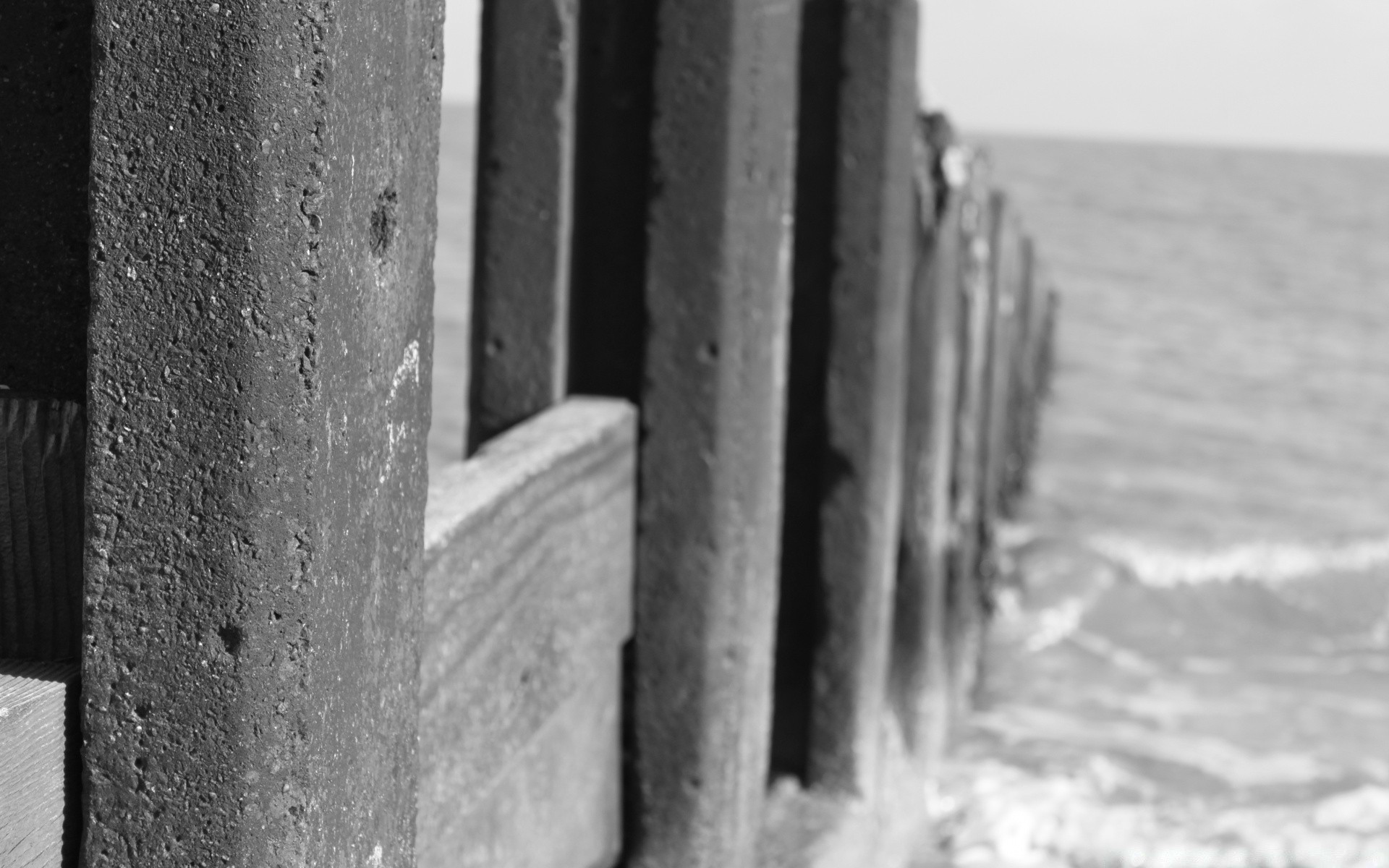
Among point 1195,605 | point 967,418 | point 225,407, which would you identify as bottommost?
point 1195,605

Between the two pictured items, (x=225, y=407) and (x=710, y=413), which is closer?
(x=225, y=407)

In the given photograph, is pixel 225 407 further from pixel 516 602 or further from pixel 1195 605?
pixel 1195 605

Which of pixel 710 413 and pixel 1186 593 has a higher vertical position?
pixel 710 413

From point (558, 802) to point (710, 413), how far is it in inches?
24.6

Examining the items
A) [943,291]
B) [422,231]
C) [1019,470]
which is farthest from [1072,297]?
[422,231]

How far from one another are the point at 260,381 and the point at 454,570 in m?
0.86

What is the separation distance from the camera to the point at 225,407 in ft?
3.69

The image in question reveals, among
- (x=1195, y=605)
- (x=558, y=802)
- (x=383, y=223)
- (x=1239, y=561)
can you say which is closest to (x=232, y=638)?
(x=383, y=223)

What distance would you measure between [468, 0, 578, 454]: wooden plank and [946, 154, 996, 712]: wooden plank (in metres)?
2.62

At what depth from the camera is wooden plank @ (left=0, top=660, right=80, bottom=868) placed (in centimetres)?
112

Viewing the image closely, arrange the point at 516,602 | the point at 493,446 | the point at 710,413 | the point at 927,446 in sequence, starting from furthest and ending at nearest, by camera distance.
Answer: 1. the point at 927,446
2. the point at 710,413
3. the point at 493,446
4. the point at 516,602

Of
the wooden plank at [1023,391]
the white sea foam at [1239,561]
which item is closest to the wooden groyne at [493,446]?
the wooden plank at [1023,391]

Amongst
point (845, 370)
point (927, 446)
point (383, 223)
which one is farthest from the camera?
point (927, 446)

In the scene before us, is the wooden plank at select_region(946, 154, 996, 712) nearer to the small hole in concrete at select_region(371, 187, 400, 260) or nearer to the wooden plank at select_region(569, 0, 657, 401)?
the wooden plank at select_region(569, 0, 657, 401)
